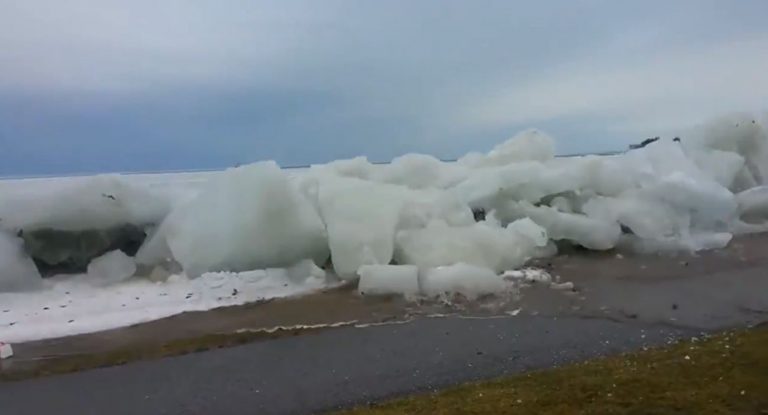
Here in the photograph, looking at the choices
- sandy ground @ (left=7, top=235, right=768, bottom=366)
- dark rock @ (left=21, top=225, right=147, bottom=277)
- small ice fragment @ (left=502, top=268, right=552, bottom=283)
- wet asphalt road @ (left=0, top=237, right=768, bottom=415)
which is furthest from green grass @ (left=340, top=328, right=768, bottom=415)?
dark rock @ (left=21, top=225, right=147, bottom=277)

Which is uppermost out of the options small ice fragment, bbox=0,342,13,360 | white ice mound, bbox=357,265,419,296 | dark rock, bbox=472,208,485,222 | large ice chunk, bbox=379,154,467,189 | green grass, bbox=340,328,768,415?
large ice chunk, bbox=379,154,467,189

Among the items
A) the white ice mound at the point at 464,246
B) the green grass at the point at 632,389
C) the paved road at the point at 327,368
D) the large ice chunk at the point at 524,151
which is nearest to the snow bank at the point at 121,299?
the white ice mound at the point at 464,246

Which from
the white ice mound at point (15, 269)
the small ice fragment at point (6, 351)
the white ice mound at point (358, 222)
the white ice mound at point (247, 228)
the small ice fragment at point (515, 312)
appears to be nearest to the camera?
the small ice fragment at point (6, 351)

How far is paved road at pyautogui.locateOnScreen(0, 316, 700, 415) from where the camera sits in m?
3.50

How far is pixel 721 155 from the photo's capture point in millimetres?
10945

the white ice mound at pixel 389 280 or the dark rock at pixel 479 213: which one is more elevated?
the dark rock at pixel 479 213

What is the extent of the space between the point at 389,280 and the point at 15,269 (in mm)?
3435

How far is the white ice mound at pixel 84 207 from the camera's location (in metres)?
7.38

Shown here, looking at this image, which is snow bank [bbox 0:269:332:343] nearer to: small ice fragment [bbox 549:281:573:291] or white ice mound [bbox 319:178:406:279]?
white ice mound [bbox 319:178:406:279]

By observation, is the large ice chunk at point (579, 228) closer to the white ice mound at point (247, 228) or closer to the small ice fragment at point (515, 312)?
the white ice mound at point (247, 228)

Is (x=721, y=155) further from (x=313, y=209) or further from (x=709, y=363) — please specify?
(x=709, y=363)

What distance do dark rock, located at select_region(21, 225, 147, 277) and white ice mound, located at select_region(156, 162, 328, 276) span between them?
0.47 m

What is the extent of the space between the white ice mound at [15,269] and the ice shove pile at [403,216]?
13mm

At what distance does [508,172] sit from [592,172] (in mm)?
1209
